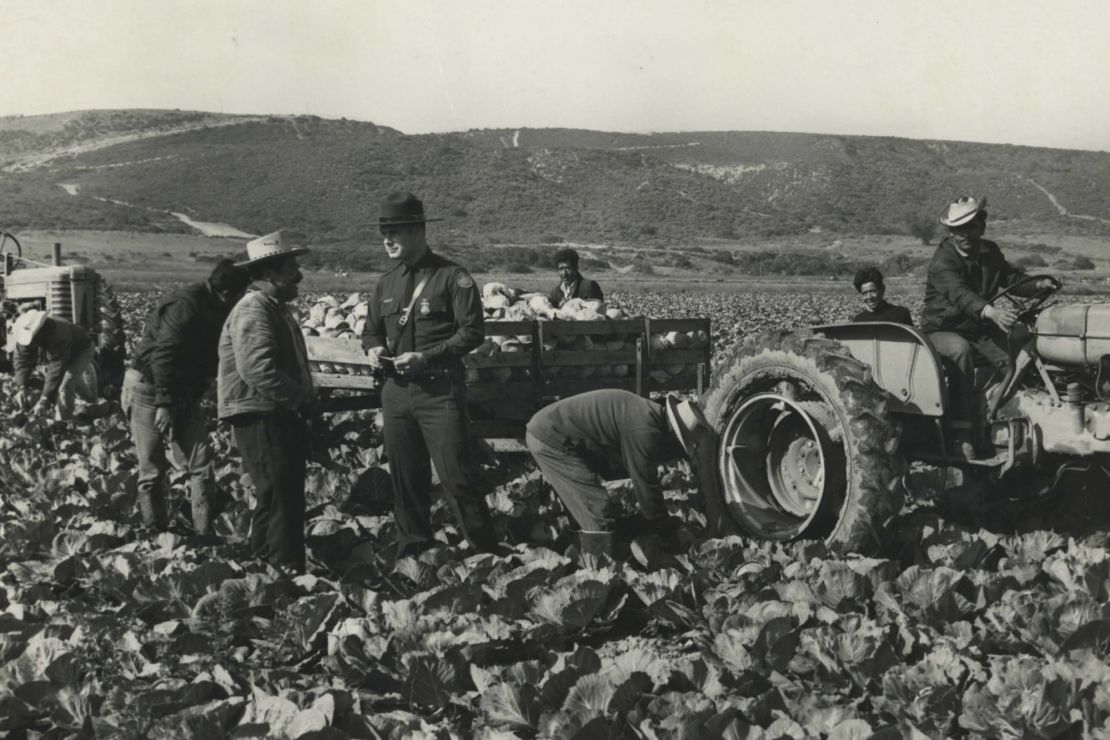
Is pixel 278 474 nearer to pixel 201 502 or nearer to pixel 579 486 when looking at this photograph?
pixel 201 502

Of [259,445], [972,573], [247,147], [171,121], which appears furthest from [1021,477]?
[171,121]

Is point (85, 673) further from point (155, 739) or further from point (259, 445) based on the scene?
point (259, 445)

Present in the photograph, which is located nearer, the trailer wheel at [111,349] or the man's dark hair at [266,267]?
the man's dark hair at [266,267]

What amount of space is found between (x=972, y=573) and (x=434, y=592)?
2017 mm

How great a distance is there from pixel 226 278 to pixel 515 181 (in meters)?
80.8

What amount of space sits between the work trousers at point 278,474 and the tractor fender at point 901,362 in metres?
2.49

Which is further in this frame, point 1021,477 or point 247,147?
point 247,147

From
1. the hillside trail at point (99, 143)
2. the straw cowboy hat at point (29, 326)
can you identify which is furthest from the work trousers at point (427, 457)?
the hillside trail at point (99, 143)

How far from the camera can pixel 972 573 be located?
159 inches

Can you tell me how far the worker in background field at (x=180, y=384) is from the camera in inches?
210

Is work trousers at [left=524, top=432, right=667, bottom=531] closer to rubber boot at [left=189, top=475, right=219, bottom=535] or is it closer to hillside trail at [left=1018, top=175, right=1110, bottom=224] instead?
rubber boot at [left=189, top=475, right=219, bottom=535]

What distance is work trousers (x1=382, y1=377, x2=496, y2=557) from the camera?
482 cm

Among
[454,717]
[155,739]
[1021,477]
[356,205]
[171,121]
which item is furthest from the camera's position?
[171,121]

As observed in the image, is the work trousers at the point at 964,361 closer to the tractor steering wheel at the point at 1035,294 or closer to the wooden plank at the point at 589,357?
the tractor steering wheel at the point at 1035,294
